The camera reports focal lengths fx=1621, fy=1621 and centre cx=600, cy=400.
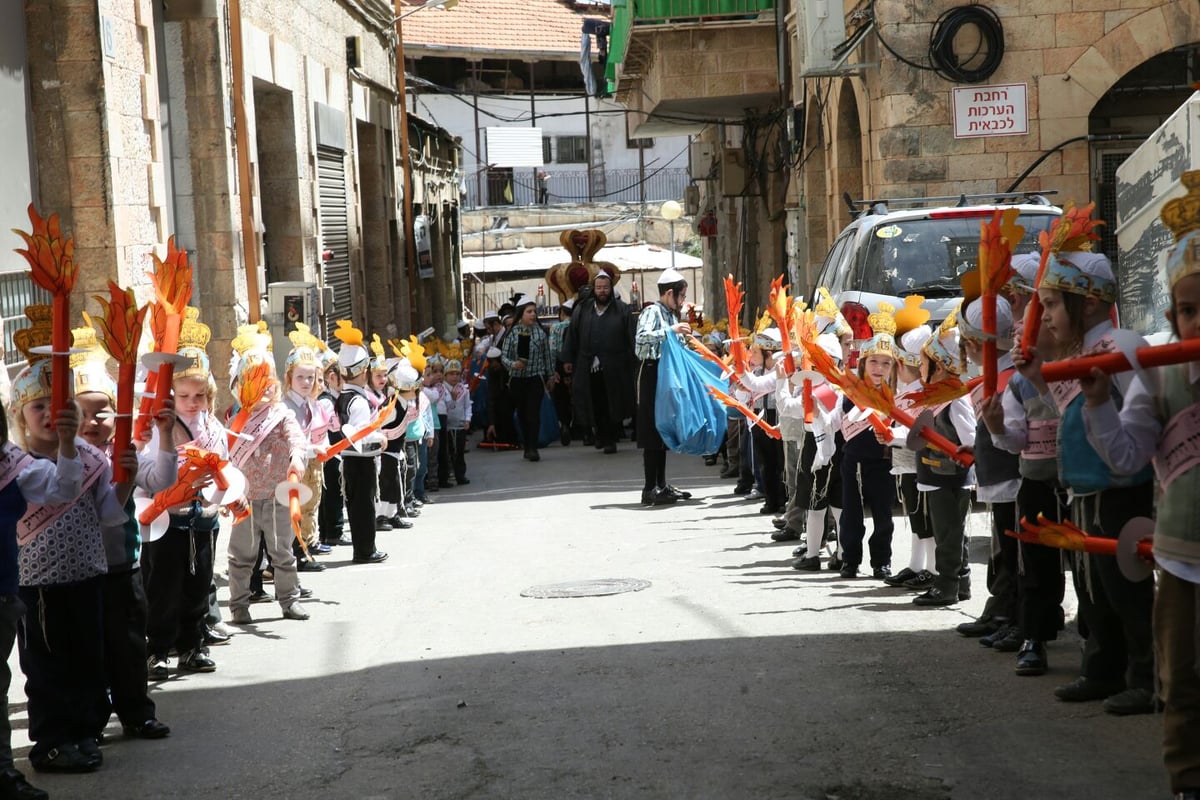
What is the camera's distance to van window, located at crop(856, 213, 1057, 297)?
11672mm

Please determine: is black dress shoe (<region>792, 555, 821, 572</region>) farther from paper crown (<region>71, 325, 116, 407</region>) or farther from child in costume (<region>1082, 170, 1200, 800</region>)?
child in costume (<region>1082, 170, 1200, 800</region>)

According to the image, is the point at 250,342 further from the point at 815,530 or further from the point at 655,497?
the point at 655,497

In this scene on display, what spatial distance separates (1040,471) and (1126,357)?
2.00 m

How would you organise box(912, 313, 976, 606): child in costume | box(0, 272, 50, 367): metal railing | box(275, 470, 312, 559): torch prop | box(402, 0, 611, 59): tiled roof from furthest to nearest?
box(402, 0, 611, 59): tiled roof
box(0, 272, 50, 367): metal railing
box(275, 470, 312, 559): torch prop
box(912, 313, 976, 606): child in costume

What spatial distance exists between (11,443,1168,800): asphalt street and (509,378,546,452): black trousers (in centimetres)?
827

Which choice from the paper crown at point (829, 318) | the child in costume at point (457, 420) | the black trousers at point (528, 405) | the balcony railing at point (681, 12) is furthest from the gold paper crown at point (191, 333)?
the balcony railing at point (681, 12)

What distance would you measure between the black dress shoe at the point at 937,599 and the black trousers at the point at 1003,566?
2.64 ft

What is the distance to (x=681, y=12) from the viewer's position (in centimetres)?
2131

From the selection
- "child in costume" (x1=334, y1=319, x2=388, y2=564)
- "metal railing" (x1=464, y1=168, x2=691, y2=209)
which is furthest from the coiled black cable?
"metal railing" (x1=464, y1=168, x2=691, y2=209)

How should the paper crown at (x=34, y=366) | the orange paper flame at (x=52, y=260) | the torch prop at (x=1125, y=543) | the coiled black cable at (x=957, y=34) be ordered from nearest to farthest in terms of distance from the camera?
the torch prop at (x=1125, y=543) < the orange paper flame at (x=52, y=260) < the paper crown at (x=34, y=366) < the coiled black cable at (x=957, y=34)

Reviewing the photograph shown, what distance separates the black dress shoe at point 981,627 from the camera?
7.59 meters

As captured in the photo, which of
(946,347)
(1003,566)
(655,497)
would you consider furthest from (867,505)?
(655,497)

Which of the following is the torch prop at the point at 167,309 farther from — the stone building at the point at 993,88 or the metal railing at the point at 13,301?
the stone building at the point at 993,88

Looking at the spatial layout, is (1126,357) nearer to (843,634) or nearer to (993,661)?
(993,661)
